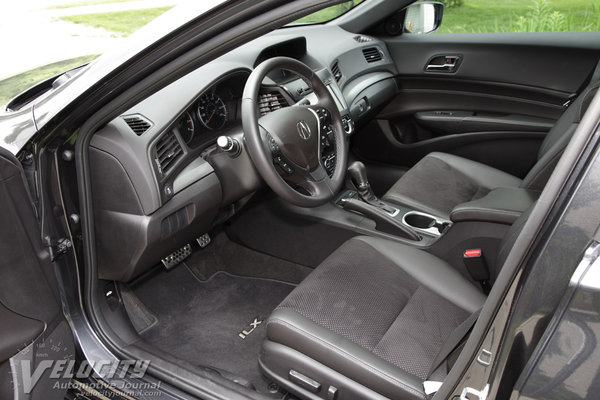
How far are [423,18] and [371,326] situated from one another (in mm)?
2249

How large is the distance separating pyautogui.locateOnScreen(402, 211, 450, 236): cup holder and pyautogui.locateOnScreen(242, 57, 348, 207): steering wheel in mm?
418

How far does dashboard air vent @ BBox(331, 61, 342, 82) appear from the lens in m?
2.65

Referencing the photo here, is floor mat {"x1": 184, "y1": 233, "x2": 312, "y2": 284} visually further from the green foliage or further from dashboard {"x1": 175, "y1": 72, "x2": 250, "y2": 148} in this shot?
the green foliage

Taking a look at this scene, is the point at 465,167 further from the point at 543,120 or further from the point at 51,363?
the point at 51,363

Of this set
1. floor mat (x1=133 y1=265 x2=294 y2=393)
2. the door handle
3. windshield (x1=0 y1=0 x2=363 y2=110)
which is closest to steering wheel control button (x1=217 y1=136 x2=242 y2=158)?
windshield (x1=0 y1=0 x2=363 y2=110)

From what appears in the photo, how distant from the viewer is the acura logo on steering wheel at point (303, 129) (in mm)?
1787

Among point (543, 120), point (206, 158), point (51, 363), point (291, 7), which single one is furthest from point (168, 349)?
point (543, 120)

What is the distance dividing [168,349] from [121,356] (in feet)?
1.52

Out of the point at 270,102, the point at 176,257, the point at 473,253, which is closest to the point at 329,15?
the point at 270,102

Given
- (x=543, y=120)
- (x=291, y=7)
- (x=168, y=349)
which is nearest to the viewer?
(x=291, y=7)

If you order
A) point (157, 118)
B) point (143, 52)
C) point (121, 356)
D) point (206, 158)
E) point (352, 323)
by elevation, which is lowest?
point (121, 356)

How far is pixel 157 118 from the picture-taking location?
1.63 m

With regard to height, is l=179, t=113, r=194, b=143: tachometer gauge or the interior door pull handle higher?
l=179, t=113, r=194, b=143: tachometer gauge

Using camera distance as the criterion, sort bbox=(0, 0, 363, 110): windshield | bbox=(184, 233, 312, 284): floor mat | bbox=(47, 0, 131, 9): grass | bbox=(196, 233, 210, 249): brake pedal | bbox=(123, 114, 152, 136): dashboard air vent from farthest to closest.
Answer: bbox=(47, 0, 131, 9): grass, bbox=(184, 233, 312, 284): floor mat, bbox=(196, 233, 210, 249): brake pedal, bbox=(0, 0, 363, 110): windshield, bbox=(123, 114, 152, 136): dashboard air vent
